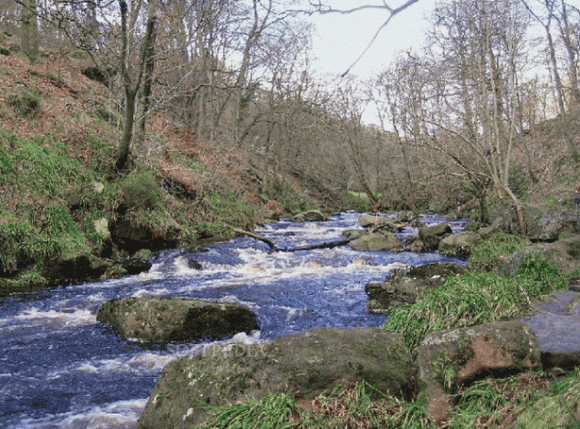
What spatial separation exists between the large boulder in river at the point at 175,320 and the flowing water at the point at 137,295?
0.16 metres

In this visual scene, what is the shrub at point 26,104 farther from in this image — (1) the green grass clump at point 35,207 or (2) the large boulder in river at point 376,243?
(2) the large boulder in river at point 376,243

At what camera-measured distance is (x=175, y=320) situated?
210 inches

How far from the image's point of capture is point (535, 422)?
213 centimetres

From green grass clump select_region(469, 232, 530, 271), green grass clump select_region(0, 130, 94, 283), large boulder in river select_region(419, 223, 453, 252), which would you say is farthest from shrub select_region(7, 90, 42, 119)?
large boulder in river select_region(419, 223, 453, 252)

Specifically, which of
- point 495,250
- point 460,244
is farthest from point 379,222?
point 495,250

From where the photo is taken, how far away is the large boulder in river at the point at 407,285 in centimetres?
667

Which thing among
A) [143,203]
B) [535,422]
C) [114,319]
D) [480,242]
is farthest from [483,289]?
[143,203]

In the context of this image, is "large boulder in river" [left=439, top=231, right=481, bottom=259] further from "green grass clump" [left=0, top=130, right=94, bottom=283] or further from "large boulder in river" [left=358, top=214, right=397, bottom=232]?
"green grass clump" [left=0, top=130, right=94, bottom=283]

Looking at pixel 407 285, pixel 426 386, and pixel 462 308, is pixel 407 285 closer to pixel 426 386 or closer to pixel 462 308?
pixel 462 308

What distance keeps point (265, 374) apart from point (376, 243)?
32.0 feet

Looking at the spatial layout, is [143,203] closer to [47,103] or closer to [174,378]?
[47,103]

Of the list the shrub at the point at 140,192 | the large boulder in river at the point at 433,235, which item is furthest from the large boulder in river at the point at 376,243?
the shrub at the point at 140,192

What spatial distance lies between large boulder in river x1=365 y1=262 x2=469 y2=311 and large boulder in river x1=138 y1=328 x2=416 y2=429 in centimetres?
329

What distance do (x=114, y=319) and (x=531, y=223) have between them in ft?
30.7
